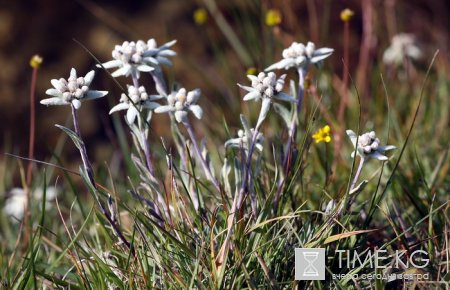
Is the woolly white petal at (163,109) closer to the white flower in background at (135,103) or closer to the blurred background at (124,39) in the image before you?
the white flower in background at (135,103)

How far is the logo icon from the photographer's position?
1689 millimetres

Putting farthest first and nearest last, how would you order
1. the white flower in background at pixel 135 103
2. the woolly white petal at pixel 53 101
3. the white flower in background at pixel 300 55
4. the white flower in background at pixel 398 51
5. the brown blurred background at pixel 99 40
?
the brown blurred background at pixel 99 40
the white flower in background at pixel 398 51
the white flower in background at pixel 300 55
the white flower in background at pixel 135 103
the woolly white petal at pixel 53 101

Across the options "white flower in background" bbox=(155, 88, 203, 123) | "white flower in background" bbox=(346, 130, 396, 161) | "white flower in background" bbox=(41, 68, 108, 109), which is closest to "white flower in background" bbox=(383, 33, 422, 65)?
"white flower in background" bbox=(346, 130, 396, 161)

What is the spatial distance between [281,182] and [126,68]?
578 millimetres

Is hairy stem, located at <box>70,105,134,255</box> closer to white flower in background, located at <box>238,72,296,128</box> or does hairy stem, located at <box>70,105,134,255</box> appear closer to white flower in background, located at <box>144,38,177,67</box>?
white flower in background, located at <box>144,38,177,67</box>

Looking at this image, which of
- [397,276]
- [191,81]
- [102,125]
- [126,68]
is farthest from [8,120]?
[397,276]

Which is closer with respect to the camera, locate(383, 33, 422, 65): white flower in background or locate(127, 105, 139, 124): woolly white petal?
locate(127, 105, 139, 124): woolly white petal

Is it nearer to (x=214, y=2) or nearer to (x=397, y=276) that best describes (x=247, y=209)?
(x=397, y=276)

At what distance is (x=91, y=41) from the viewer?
3.87 metres

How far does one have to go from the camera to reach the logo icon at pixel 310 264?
169cm

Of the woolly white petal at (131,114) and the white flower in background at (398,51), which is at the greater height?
the white flower in background at (398,51)

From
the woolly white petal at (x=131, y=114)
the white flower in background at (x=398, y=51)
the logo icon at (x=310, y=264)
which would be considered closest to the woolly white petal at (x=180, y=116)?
the woolly white petal at (x=131, y=114)

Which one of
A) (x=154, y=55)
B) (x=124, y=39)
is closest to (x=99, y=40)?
(x=124, y=39)

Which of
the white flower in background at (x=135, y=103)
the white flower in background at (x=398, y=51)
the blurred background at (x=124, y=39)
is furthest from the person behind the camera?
the blurred background at (x=124, y=39)
